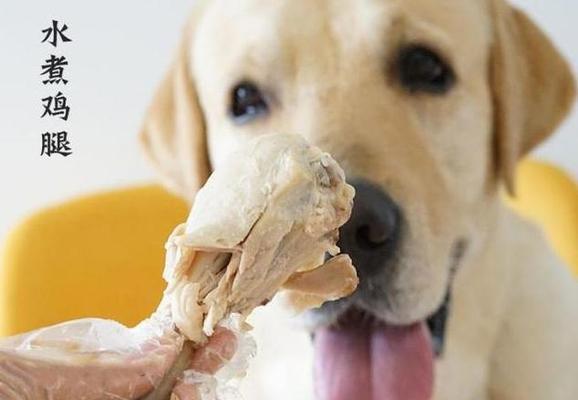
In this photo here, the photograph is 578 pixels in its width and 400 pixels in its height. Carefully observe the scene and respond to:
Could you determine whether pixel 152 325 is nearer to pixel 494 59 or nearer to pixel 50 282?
pixel 494 59

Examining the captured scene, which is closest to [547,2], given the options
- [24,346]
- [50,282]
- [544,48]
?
[544,48]

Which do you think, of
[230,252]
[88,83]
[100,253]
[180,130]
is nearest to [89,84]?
[88,83]

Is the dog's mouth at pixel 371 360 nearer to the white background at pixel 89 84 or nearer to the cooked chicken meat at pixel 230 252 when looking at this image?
the cooked chicken meat at pixel 230 252

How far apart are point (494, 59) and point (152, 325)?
0.77 meters

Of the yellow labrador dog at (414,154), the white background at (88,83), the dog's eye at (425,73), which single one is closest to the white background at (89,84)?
the white background at (88,83)

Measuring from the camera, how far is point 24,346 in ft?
1.15

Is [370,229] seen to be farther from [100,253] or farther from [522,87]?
[100,253]

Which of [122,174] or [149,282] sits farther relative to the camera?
[122,174]

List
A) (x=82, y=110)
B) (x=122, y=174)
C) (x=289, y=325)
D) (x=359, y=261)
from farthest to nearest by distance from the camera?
(x=122, y=174) < (x=82, y=110) < (x=289, y=325) < (x=359, y=261)

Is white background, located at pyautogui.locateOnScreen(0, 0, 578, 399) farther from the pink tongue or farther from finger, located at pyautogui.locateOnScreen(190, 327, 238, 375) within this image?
finger, located at pyautogui.locateOnScreen(190, 327, 238, 375)

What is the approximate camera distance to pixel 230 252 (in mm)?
375

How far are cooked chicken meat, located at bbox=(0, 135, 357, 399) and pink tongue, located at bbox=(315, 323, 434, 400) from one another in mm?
557

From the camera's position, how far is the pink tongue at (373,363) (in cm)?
93

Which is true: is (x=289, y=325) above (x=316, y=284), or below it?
below
